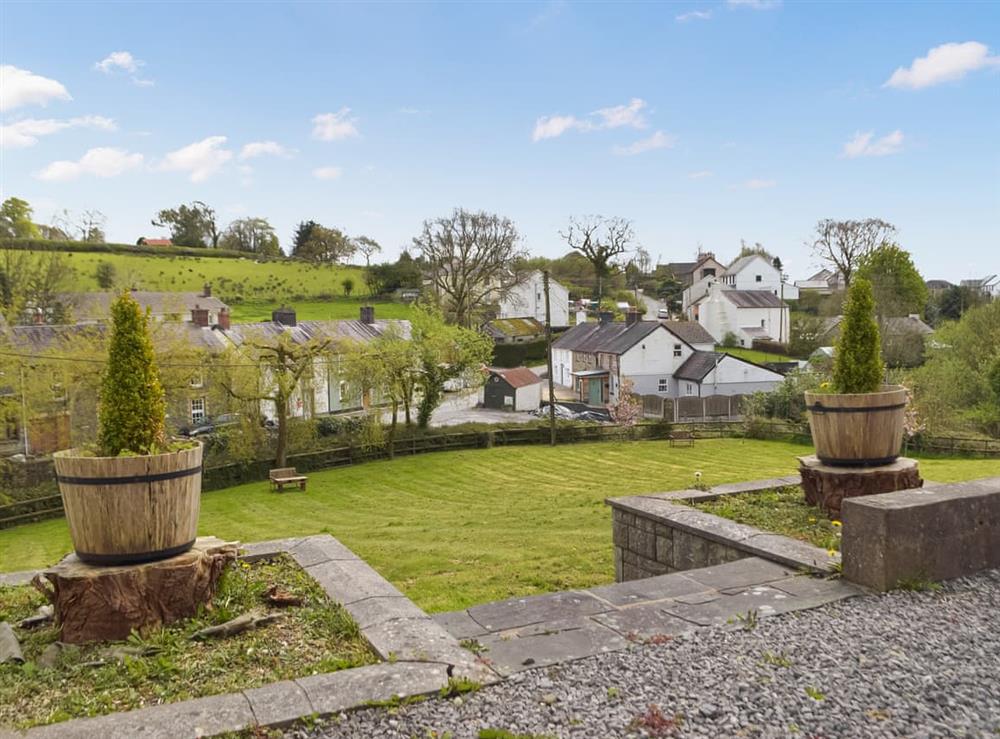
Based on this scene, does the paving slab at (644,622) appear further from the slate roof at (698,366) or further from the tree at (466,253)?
the tree at (466,253)

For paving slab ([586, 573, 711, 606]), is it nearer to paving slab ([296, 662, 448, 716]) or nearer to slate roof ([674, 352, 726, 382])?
paving slab ([296, 662, 448, 716])

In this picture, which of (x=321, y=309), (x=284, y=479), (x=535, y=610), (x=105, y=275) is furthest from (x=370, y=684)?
(x=105, y=275)

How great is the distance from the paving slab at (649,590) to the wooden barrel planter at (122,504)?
348 cm

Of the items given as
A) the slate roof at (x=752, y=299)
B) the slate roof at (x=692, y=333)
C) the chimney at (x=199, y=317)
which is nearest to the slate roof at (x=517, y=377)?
the slate roof at (x=692, y=333)

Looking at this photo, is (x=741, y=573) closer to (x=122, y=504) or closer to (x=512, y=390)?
(x=122, y=504)

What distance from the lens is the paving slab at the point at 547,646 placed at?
15.2 feet

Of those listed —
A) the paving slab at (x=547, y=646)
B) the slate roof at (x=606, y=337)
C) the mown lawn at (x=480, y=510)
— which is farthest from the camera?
the slate roof at (x=606, y=337)

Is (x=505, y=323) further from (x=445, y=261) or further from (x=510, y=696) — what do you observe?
(x=510, y=696)

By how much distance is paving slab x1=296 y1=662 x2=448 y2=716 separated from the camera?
403cm

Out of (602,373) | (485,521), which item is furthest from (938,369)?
(485,521)

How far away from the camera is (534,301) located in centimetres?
7731

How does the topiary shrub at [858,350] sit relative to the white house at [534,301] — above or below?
below

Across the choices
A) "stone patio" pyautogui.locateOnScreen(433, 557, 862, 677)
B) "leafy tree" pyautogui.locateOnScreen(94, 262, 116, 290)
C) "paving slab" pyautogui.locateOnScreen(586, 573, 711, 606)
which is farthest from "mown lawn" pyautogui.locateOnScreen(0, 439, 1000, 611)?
"leafy tree" pyautogui.locateOnScreen(94, 262, 116, 290)

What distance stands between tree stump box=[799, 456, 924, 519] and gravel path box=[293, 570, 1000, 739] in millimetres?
2943
